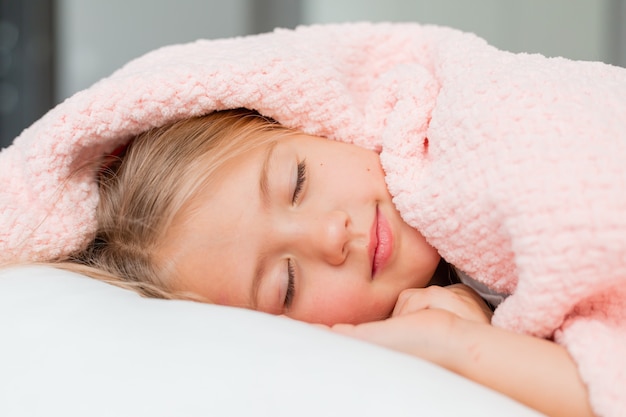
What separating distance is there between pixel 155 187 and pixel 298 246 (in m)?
0.23

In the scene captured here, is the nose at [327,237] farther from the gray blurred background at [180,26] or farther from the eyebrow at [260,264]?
the gray blurred background at [180,26]

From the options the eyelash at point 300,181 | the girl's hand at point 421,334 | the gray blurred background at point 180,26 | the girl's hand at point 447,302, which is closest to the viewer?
the girl's hand at point 421,334

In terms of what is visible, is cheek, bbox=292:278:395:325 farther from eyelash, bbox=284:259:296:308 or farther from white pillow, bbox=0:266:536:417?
white pillow, bbox=0:266:536:417

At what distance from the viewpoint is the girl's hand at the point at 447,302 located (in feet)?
2.53

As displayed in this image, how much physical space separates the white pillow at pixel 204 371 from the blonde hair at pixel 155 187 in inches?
10.1

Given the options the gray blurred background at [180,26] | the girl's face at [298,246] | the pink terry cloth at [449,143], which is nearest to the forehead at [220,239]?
the girl's face at [298,246]

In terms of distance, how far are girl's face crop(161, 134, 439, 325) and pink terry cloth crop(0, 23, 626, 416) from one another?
0.05 m

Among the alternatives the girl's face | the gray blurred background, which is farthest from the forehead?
the gray blurred background

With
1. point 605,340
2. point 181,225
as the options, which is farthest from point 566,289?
point 181,225

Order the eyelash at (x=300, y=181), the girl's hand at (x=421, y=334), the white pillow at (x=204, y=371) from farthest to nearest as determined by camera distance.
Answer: the eyelash at (x=300, y=181)
the girl's hand at (x=421, y=334)
the white pillow at (x=204, y=371)

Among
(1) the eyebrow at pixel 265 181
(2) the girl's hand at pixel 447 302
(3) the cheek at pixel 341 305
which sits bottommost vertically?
(3) the cheek at pixel 341 305

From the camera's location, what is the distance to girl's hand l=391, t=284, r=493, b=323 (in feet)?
2.53

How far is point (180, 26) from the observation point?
2.68 metres

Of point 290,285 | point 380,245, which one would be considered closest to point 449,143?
point 380,245
